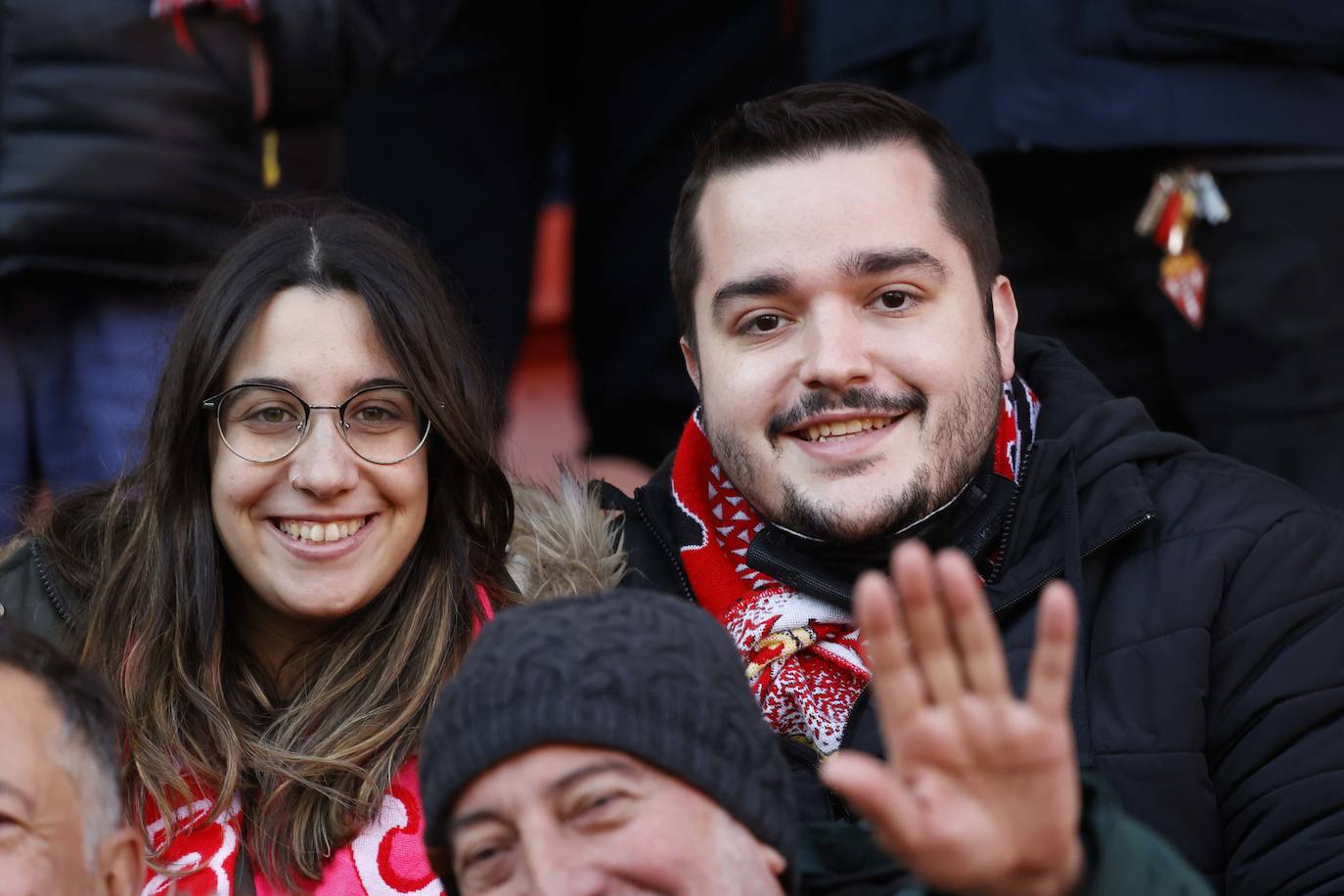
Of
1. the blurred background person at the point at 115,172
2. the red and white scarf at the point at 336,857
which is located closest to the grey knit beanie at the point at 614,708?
→ the red and white scarf at the point at 336,857

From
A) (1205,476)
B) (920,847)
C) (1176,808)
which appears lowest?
(1176,808)

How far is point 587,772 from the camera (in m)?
2.15

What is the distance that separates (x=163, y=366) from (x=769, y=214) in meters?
1.02

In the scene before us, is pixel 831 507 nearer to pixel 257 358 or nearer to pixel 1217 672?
pixel 1217 672

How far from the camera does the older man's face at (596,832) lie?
2.10 meters

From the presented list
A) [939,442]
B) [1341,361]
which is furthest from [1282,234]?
[939,442]

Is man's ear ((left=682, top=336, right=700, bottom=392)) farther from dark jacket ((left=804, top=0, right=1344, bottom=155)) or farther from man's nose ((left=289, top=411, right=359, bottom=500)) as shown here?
dark jacket ((left=804, top=0, right=1344, bottom=155))

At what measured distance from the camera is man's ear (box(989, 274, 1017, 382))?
3.19 metres

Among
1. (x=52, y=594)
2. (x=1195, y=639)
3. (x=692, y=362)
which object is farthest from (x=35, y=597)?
(x=1195, y=639)

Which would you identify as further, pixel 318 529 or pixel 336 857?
pixel 318 529

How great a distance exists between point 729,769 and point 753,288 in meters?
1.03

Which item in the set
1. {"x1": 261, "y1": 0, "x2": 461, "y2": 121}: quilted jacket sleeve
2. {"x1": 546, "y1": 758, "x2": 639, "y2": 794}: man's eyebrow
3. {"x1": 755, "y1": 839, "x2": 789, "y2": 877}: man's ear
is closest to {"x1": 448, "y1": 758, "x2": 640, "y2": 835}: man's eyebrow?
{"x1": 546, "y1": 758, "x2": 639, "y2": 794}: man's eyebrow

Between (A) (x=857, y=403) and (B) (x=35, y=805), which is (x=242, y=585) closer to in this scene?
(B) (x=35, y=805)

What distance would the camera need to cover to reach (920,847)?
1851 mm
